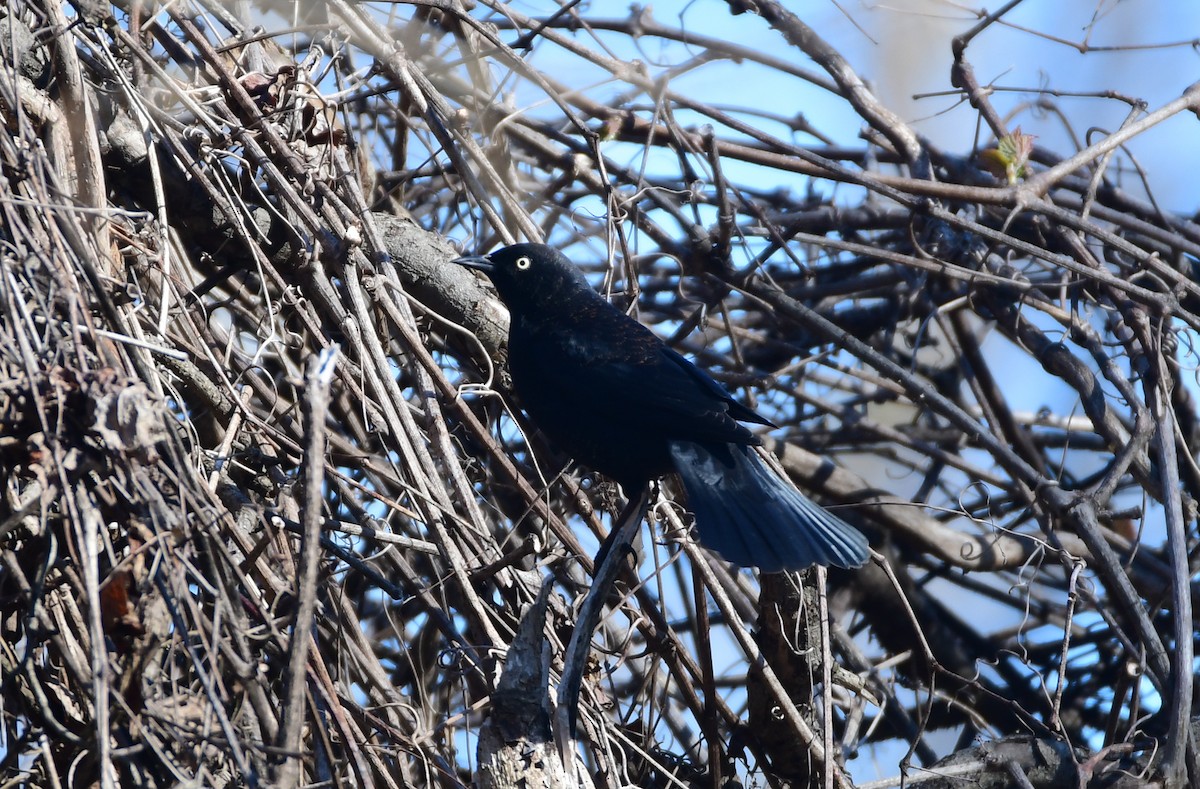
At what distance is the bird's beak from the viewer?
379 cm

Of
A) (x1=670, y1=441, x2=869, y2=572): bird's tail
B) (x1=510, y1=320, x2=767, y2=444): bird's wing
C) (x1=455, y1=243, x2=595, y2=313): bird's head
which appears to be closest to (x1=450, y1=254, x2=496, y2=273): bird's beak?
(x1=455, y1=243, x2=595, y2=313): bird's head

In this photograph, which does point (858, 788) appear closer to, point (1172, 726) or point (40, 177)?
point (1172, 726)

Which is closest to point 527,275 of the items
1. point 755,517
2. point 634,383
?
point 634,383

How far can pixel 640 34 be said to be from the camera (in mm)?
4691

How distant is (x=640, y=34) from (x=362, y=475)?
Answer: 2192mm

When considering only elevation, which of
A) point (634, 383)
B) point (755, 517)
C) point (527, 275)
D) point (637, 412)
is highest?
point (527, 275)

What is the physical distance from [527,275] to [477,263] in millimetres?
173

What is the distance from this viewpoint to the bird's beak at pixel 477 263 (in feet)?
12.4

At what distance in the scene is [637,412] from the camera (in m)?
3.50

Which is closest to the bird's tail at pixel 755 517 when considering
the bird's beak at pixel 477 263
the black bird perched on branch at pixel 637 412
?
the black bird perched on branch at pixel 637 412

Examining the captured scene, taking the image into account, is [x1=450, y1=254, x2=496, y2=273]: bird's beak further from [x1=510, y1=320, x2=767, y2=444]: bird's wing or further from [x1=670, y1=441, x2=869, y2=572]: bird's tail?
[x1=670, y1=441, x2=869, y2=572]: bird's tail

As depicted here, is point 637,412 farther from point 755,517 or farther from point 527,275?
point 527,275

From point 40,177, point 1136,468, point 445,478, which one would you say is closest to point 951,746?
point 1136,468

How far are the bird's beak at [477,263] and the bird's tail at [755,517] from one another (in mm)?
910
